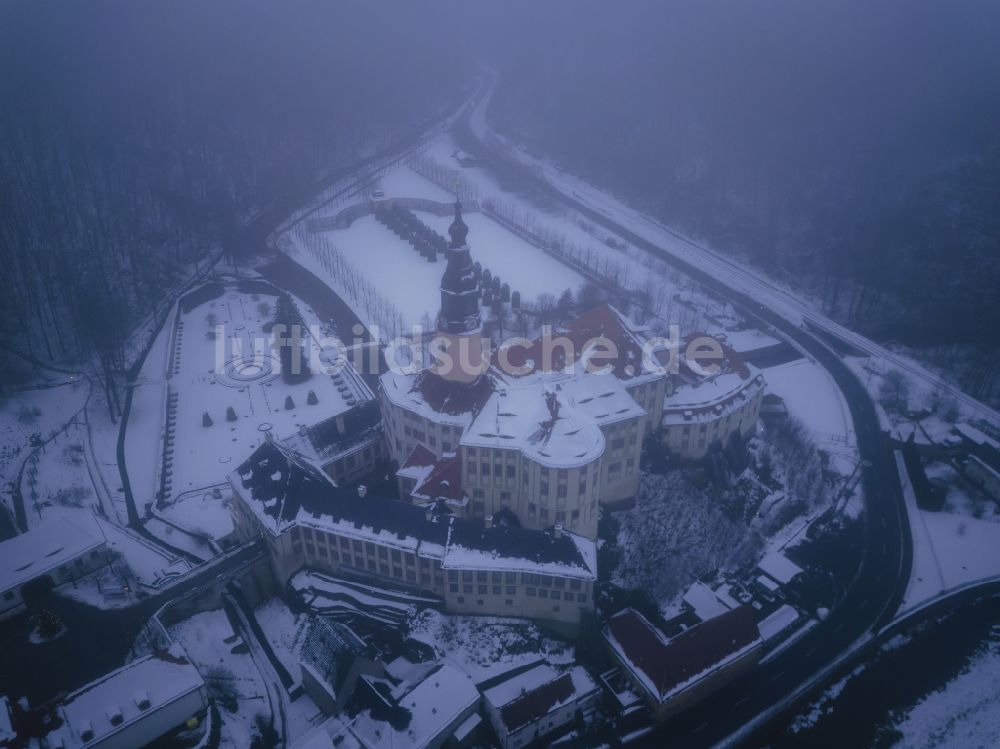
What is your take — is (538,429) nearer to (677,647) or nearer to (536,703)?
(677,647)

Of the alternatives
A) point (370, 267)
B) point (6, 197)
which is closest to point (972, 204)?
point (370, 267)

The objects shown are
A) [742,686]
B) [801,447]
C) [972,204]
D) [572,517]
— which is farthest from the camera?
[972,204]

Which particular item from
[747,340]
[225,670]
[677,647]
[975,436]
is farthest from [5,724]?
[747,340]

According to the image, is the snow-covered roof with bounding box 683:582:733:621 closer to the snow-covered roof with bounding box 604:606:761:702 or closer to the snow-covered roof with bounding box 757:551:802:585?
the snow-covered roof with bounding box 604:606:761:702

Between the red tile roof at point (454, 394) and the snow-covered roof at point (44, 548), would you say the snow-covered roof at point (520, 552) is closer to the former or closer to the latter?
the red tile roof at point (454, 394)

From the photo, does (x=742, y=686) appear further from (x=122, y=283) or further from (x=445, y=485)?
(x=122, y=283)

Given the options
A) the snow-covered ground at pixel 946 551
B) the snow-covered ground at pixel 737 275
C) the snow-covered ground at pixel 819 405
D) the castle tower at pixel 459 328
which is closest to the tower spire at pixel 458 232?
the castle tower at pixel 459 328
